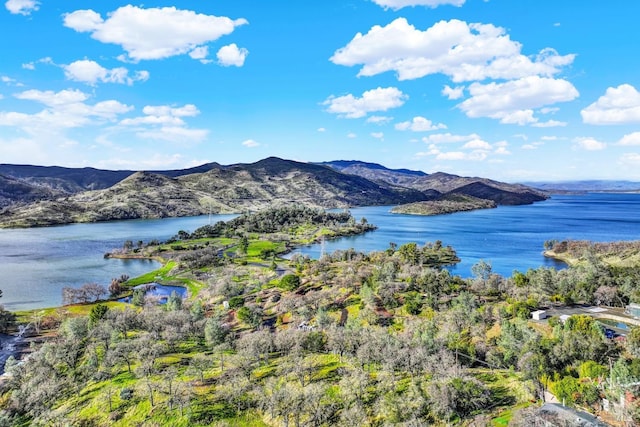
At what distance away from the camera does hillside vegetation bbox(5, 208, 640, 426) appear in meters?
26.4

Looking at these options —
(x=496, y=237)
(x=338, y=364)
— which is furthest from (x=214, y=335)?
(x=496, y=237)

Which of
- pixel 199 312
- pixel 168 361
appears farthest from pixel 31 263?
pixel 168 361

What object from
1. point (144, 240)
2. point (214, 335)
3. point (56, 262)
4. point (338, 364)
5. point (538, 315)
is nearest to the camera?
point (338, 364)

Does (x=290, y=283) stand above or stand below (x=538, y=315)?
below

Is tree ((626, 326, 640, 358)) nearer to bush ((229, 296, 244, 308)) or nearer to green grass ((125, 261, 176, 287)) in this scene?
bush ((229, 296, 244, 308))

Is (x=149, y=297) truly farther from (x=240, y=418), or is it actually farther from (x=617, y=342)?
(x=617, y=342)

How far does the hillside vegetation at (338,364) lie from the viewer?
26359 mm

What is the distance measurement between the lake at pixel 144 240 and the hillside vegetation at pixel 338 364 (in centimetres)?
3687

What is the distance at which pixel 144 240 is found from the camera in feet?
474

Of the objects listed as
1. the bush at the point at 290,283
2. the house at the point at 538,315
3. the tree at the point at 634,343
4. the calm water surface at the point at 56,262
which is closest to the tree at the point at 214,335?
the bush at the point at 290,283

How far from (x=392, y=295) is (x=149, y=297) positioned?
4262 centimetres

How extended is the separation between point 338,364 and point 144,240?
127 meters

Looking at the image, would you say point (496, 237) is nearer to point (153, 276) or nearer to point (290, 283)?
point (290, 283)

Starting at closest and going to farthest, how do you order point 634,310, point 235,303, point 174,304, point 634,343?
point 634,343 < point 634,310 < point 174,304 < point 235,303
